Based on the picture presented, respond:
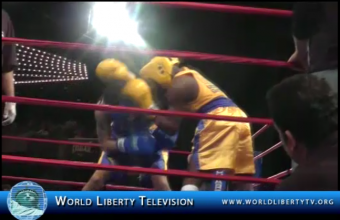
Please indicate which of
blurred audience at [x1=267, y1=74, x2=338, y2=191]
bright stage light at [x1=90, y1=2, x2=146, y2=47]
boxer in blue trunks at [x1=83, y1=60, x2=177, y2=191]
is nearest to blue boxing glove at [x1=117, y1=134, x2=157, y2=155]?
boxer in blue trunks at [x1=83, y1=60, x2=177, y2=191]

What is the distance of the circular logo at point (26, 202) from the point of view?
2.09ft

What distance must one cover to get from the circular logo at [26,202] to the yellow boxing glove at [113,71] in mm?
393

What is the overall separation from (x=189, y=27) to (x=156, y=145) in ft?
2.21

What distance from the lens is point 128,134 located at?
1.08 meters

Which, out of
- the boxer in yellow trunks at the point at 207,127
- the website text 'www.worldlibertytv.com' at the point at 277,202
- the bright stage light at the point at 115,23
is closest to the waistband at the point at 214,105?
the boxer in yellow trunks at the point at 207,127

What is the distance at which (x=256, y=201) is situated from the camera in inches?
25.2

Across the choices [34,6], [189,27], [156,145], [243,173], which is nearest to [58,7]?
[34,6]

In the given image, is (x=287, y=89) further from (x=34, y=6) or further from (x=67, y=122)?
(x=34, y=6)

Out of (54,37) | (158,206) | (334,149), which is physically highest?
(54,37)

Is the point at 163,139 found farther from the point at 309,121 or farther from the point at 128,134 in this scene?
the point at 309,121

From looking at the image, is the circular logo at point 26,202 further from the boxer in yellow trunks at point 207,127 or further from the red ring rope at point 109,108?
the boxer in yellow trunks at point 207,127

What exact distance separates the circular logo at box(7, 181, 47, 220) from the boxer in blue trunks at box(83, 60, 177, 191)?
388 millimetres

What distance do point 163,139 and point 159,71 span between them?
173 mm

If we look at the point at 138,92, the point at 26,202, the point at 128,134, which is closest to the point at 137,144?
the point at 128,134
